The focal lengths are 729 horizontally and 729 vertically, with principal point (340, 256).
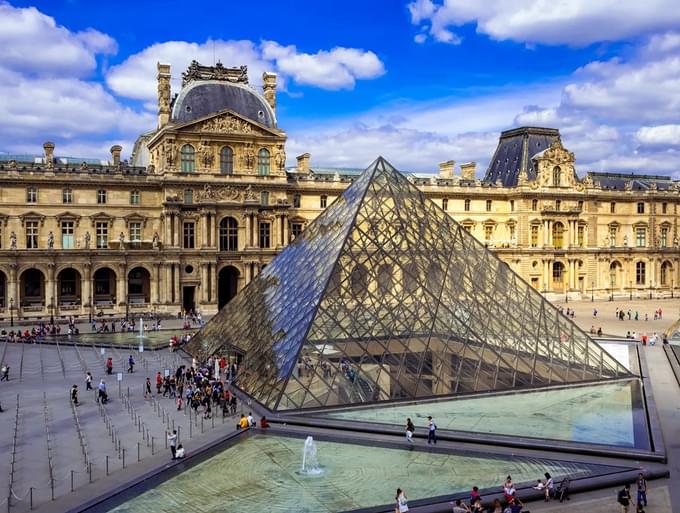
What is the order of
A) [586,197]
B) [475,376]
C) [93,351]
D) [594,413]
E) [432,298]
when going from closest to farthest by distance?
[594,413]
[475,376]
[432,298]
[93,351]
[586,197]

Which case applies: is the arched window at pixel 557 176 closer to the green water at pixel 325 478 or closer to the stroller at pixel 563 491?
the green water at pixel 325 478

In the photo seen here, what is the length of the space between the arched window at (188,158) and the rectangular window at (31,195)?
919 cm

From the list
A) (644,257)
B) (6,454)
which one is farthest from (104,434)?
(644,257)

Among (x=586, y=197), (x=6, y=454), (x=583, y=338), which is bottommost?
(x=6, y=454)

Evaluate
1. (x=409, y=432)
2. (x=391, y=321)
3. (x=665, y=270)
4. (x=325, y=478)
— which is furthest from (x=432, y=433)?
(x=665, y=270)

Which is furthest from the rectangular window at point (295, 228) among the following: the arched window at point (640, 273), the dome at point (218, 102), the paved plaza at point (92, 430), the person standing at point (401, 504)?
the person standing at point (401, 504)

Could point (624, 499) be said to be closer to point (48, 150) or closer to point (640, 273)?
point (48, 150)

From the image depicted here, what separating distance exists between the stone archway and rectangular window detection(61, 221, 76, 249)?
995 cm

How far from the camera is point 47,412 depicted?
21.1m

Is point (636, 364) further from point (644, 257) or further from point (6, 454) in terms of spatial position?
point (644, 257)

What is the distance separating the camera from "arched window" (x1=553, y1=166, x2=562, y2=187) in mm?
60500

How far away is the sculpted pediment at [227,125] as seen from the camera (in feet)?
156

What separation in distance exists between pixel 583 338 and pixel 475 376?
525 centimetres

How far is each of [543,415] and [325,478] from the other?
7.45 m
